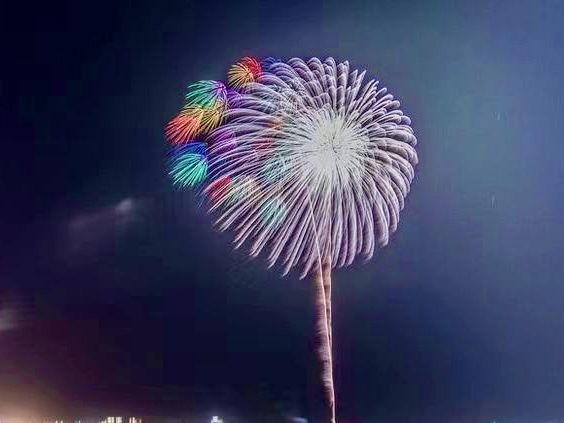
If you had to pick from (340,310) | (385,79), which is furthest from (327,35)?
(340,310)

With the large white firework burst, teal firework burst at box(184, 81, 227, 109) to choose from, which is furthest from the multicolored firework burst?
teal firework burst at box(184, 81, 227, 109)

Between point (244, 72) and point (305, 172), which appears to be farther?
point (244, 72)

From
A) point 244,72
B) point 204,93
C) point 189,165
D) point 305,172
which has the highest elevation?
point 244,72

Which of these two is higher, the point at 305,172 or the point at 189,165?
the point at 189,165

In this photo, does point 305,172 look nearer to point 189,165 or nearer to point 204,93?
point 189,165

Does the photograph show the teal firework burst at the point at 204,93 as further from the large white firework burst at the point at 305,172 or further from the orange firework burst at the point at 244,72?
the large white firework burst at the point at 305,172

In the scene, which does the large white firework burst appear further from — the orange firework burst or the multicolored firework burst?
the orange firework burst

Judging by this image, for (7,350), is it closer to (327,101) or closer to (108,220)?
(108,220)

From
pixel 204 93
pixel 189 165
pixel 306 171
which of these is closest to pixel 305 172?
pixel 306 171
